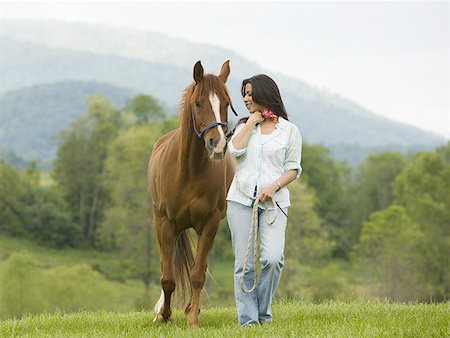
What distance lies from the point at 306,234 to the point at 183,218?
143ft

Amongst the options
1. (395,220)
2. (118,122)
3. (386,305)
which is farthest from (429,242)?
(386,305)

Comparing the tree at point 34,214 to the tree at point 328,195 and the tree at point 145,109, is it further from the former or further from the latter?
the tree at point 328,195

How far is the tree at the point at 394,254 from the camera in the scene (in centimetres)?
4944

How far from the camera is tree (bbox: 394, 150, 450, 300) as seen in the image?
49031mm

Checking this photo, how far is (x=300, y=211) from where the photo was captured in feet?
160

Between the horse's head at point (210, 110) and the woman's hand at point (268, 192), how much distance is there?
0.55 metres

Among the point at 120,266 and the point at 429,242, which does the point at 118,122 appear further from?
the point at 429,242

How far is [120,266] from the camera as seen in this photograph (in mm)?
62250

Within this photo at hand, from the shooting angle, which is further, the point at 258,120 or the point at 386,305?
the point at 386,305

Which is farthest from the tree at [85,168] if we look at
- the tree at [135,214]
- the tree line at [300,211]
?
the tree at [135,214]

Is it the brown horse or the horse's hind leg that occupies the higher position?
the brown horse

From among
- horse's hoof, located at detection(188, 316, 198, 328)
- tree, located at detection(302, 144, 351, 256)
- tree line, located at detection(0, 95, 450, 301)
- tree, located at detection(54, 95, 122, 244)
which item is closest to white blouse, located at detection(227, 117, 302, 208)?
horse's hoof, located at detection(188, 316, 198, 328)

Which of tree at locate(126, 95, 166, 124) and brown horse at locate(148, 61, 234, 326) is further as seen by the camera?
tree at locate(126, 95, 166, 124)

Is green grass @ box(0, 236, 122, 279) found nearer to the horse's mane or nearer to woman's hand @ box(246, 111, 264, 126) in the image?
the horse's mane
